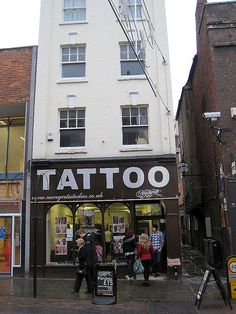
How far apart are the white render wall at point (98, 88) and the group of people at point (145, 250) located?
307 centimetres

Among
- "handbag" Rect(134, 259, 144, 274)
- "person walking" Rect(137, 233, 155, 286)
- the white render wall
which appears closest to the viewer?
"person walking" Rect(137, 233, 155, 286)

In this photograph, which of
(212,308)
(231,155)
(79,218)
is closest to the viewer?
(212,308)

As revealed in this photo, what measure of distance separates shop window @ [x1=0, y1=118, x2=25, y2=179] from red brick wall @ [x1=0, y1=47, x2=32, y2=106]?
147cm

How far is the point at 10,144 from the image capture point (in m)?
18.3

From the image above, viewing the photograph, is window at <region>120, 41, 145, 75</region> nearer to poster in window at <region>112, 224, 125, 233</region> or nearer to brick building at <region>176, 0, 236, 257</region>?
brick building at <region>176, 0, 236, 257</region>

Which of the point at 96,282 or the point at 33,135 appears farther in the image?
the point at 33,135

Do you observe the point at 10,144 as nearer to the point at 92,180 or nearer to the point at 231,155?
the point at 92,180

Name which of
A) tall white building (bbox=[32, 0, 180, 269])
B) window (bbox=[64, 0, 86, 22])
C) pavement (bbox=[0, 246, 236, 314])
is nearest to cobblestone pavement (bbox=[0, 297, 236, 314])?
pavement (bbox=[0, 246, 236, 314])

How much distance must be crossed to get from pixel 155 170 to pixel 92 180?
234 cm

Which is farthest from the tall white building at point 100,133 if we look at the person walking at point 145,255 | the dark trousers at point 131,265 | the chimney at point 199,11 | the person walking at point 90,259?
the person walking at point 90,259

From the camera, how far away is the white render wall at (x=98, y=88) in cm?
1647

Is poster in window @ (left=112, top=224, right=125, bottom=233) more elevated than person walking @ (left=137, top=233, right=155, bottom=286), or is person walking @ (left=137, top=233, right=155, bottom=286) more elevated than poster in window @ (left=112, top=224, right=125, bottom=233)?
poster in window @ (left=112, top=224, right=125, bottom=233)

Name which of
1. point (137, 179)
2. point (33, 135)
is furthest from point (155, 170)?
point (33, 135)

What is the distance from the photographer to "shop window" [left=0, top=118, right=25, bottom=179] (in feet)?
58.3
